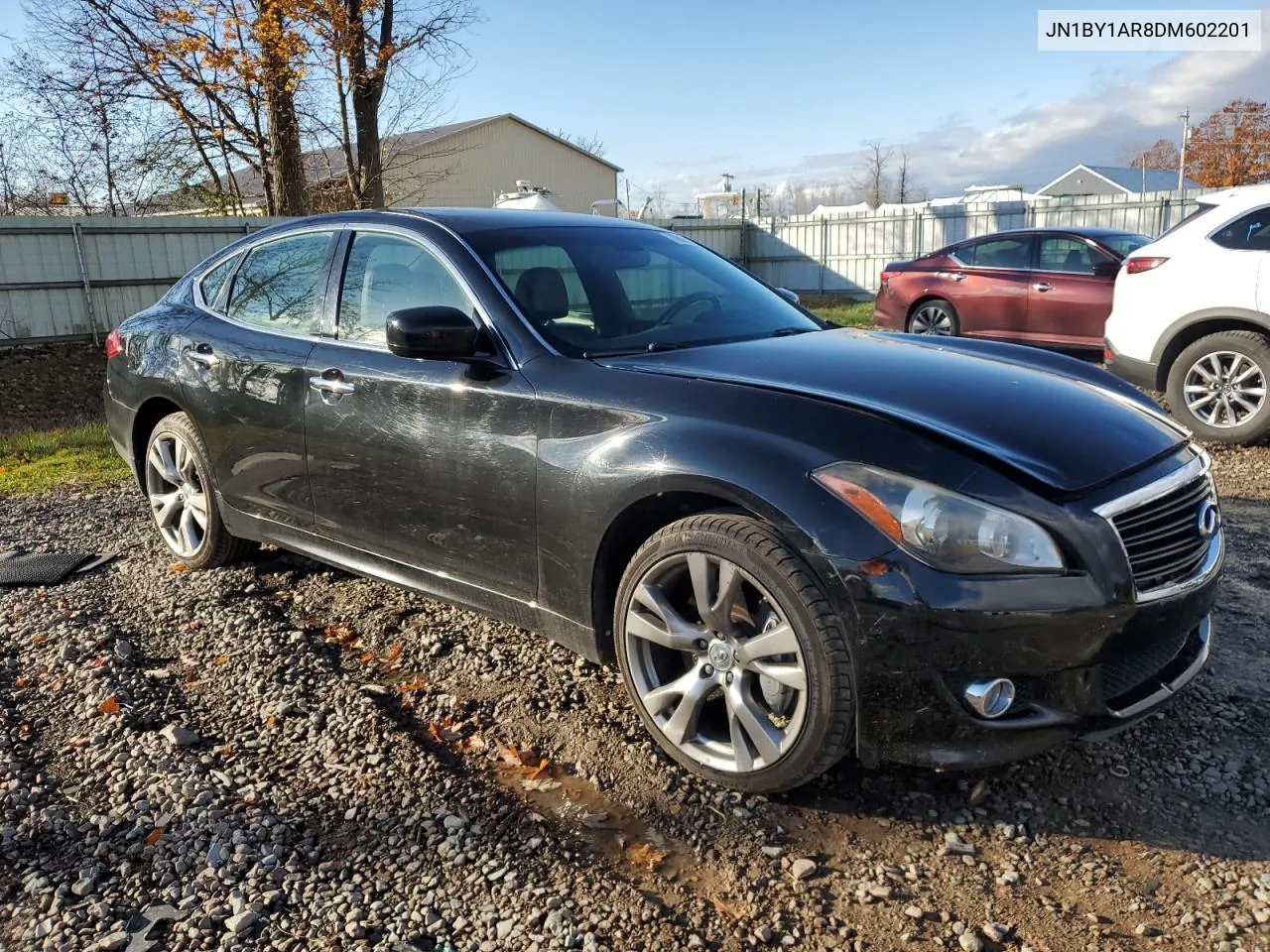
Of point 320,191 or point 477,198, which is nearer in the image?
point 320,191

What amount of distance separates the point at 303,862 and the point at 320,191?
18696 millimetres

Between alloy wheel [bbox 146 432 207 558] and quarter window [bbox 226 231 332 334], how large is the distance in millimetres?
798

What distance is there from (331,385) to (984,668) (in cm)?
261

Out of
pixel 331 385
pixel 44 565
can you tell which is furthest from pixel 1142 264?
pixel 44 565

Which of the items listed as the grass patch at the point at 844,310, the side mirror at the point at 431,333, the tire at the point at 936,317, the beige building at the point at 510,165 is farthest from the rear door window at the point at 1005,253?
the beige building at the point at 510,165

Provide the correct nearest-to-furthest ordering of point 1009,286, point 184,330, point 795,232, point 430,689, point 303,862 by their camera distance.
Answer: point 303,862 < point 430,689 < point 184,330 < point 1009,286 < point 795,232

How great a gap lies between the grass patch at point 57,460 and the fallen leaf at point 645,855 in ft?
20.1

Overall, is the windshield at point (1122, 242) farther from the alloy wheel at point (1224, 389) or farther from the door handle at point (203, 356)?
the door handle at point (203, 356)

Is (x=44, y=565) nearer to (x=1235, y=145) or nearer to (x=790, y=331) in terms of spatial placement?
(x=790, y=331)

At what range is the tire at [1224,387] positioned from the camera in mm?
6602

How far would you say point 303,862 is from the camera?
255cm

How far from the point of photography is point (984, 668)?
240cm

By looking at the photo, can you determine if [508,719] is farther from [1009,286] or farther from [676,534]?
[1009,286]

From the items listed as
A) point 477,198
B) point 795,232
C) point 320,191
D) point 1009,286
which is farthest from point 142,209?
point 477,198
